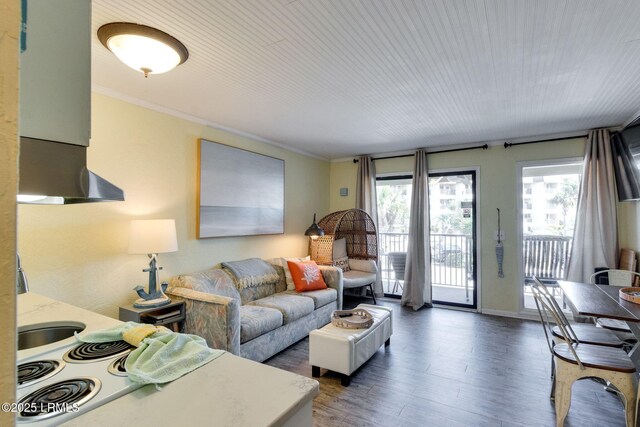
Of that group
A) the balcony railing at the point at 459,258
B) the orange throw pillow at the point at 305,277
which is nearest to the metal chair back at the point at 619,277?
the balcony railing at the point at 459,258

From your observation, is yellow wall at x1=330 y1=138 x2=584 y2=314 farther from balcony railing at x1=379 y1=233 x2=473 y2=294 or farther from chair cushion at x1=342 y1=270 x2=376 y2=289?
chair cushion at x1=342 y1=270 x2=376 y2=289

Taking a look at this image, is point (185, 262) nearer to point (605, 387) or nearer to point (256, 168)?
point (256, 168)

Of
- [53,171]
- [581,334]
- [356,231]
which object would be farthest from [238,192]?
[581,334]

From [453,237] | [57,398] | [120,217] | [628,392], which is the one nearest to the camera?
[57,398]

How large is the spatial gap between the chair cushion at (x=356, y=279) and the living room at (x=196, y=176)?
0.70 m

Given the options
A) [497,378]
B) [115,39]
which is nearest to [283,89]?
[115,39]

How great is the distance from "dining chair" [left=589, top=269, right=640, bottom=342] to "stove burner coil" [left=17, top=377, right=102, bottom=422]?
3.61 m

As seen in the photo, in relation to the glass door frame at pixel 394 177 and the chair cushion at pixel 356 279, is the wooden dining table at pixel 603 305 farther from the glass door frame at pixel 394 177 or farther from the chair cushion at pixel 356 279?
the glass door frame at pixel 394 177

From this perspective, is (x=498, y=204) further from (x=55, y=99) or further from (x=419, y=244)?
(x=55, y=99)

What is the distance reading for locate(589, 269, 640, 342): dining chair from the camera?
2.67 meters

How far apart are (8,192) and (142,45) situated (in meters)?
1.94

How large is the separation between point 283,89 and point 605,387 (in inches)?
143

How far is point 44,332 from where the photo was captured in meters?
1.52

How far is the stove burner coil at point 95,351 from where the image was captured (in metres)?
1.17
